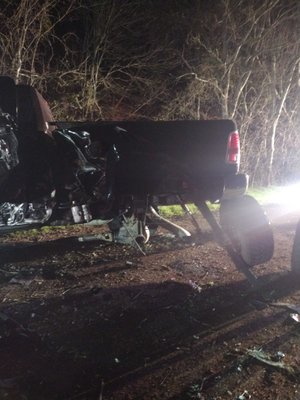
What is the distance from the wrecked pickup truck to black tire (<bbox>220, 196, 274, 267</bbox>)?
1 centimetres

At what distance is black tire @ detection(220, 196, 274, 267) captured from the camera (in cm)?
491

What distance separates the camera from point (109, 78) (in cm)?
1082

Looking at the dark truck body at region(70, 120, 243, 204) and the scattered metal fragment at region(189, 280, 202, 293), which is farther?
the dark truck body at region(70, 120, 243, 204)

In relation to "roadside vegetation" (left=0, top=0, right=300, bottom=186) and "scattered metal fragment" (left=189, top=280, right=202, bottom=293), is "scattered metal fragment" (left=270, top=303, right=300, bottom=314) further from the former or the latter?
"roadside vegetation" (left=0, top=0, right=300, bottom=186)

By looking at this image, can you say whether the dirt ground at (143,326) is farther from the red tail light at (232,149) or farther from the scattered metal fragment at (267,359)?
the red tail light at (232,149)

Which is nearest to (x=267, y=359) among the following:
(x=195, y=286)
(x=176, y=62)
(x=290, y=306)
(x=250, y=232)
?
(x=290, y=306)

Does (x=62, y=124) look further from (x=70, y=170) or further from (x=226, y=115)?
(x=226, y=115)

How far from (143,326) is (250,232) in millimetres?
1897

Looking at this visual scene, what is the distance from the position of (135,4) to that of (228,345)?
10018mm

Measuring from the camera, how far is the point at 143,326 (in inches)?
147

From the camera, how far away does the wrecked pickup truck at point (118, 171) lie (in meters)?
4.53

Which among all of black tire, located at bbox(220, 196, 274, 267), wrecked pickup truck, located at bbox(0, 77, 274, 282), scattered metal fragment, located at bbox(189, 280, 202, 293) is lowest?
scattered metal fragment, located at bbox(189, 280, 202, 293)

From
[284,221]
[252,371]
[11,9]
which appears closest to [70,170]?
[252,371]

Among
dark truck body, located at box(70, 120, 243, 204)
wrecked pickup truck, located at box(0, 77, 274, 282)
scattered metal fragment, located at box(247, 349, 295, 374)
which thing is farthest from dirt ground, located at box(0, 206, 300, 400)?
dark truck body, located at box(70, 120, 243, 204)
